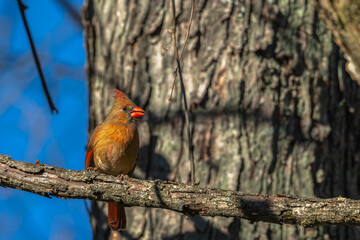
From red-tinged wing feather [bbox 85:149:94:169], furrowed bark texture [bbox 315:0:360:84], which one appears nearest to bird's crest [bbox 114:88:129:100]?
red-tinged wing feather [bbox 85:149:94:169]

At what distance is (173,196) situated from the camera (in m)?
2.25

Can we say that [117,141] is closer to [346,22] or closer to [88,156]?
[88,156]

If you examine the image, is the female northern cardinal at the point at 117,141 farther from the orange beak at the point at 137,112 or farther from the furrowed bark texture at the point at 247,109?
the furrowed bark texture at the point at 247,109

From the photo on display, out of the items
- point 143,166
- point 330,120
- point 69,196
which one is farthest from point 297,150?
point 69,196

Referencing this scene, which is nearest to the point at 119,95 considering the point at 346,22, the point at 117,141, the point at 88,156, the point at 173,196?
the point at 117,141

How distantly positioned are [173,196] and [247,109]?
126 cm

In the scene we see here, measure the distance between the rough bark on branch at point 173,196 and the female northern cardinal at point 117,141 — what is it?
106 centimetres

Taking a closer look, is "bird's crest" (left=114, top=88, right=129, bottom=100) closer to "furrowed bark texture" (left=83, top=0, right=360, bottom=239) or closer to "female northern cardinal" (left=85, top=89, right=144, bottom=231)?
"female northern cardinal" (left=85, top=89, right=144, bottom=231)

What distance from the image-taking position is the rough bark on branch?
2092mm

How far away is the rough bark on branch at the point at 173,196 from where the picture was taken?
2092 mm

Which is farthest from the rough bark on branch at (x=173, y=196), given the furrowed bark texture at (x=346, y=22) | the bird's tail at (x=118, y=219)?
the bird's tail at (x=118, y=219)

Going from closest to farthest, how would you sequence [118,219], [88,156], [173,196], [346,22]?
1. [346,22]
2. [173,196]
3. [118,219]
4. [88,156]

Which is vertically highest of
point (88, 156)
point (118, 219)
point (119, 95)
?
point (119, 95)

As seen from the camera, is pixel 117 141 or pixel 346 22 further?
pixel 117 141
